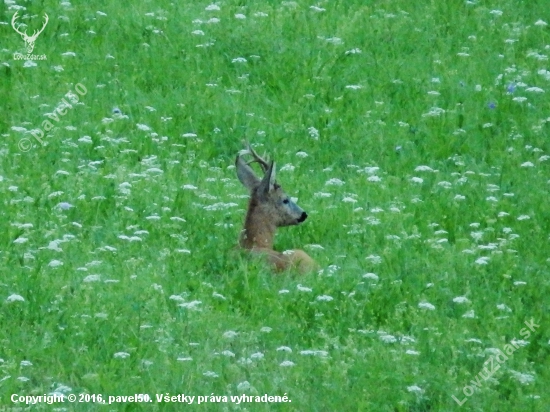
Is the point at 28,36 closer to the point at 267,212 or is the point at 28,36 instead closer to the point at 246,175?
the point at 246,175

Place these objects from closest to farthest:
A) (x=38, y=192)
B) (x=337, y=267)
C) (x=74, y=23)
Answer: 1. (x=337, y=267)
2. (x=38, y=192)
3. (x=74, y=23)

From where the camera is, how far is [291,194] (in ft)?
37.1

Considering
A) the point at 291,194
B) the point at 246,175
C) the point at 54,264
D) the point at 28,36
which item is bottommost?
the point at 291,194

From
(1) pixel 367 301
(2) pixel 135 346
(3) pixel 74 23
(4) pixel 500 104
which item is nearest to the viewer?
(2) pixel 135 346

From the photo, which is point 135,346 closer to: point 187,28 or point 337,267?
point 337,267

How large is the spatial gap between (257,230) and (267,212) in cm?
18

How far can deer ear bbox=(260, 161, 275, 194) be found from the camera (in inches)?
412

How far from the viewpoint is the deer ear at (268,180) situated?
34.3 ft

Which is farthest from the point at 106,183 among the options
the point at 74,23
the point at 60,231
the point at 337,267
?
the point at 74,23

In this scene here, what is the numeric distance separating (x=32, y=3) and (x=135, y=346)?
26.5ft

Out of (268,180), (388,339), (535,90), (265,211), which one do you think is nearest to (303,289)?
(388,339)

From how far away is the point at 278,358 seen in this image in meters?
8.16

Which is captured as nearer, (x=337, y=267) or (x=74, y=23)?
(x=337, y=267)

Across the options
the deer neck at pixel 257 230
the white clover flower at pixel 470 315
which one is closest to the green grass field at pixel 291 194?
the white clover flower at pixel 470 315
